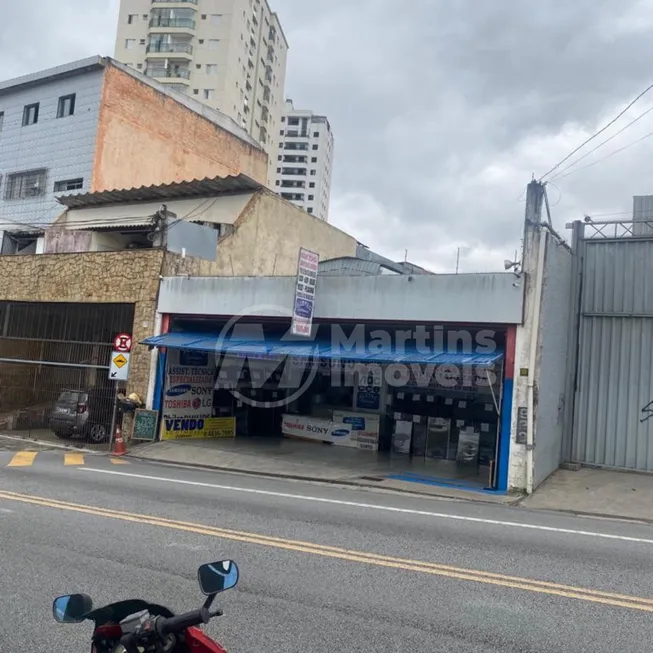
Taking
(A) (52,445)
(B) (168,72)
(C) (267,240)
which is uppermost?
(B) (168,72)

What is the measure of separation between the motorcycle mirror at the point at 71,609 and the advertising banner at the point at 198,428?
14813 mm

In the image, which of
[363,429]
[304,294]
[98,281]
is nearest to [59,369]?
[98,281]

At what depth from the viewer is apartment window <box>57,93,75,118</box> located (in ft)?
84.3

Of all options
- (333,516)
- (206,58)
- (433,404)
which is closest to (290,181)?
(206,58)

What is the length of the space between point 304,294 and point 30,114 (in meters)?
20.7

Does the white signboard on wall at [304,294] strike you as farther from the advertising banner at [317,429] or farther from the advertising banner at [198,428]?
the advertising banner at [198,428]

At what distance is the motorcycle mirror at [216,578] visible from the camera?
236 cm

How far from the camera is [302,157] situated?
97.3 metres

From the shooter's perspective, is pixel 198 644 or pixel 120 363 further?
pixel 120 363

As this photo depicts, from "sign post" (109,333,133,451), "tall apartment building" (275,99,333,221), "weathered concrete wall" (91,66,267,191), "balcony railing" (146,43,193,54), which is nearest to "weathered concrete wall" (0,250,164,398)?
"sign post" (109,333,133,451)

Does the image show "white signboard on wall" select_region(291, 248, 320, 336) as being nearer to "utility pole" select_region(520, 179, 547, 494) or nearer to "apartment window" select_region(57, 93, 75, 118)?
"utility pole" select_region(520, 179, 547, 494)

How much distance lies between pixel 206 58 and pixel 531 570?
63510mm

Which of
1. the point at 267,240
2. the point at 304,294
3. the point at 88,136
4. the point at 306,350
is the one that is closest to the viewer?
the point at 306,350

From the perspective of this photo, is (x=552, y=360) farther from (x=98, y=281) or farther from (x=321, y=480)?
(x=98, y=281)
